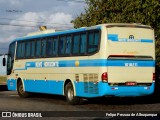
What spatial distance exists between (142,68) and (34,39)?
6602mm

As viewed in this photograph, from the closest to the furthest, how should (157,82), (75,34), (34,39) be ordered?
(75,34)
(157,82)
(34,39)

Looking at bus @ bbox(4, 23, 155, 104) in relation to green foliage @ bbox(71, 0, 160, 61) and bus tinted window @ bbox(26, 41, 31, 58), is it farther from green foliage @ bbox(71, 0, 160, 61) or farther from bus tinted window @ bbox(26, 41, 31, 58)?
green foliage @ bbox(71, 0, 160, 61)

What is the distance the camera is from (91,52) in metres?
18.3

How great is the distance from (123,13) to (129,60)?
53.3ft

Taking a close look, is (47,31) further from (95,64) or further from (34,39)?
(95,64)

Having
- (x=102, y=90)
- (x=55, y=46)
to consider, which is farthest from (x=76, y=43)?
(x=102, y=90)

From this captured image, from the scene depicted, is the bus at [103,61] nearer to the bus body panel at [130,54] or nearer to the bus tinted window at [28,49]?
the bus body panel at [130,54]

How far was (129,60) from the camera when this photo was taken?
1819 cm

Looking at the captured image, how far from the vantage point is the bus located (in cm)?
1781

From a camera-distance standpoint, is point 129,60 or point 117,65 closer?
point 117,65

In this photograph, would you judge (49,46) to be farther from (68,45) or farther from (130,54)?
(130,54)

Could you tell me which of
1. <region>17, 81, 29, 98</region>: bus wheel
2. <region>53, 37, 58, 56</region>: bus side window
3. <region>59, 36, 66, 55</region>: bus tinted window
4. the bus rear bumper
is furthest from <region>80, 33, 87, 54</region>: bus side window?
<region>17, 81, 29, 98</region>: bus wheel

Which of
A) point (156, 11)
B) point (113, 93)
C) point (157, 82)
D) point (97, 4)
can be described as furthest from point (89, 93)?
point (97, 4)

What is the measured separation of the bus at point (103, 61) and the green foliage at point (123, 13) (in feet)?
39.4
